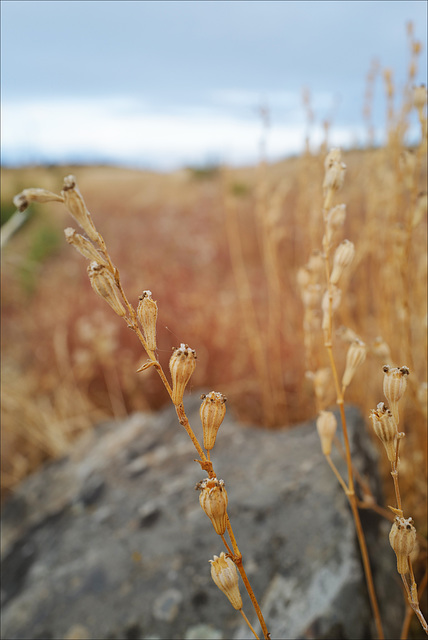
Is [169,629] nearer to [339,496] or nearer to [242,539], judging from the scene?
[242,539]

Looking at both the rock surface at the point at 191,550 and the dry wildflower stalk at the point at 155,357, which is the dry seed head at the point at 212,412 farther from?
the rock surface at the point at 191,550

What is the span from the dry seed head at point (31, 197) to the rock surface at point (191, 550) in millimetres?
785

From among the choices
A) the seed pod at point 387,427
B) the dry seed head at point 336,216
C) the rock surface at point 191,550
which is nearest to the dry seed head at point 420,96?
the dry seed head at point 336,216

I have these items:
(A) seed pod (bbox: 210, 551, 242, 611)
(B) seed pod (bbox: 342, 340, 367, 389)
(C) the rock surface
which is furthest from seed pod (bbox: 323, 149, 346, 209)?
(C) the rock surface

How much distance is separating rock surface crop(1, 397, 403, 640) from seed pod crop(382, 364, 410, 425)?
1.74ft

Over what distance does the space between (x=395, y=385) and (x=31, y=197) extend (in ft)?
1.28

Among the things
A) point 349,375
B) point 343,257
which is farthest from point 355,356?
point 343,257

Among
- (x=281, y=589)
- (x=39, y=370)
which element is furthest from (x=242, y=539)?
(x=39, y=370)

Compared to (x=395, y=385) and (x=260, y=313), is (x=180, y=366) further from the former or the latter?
(x=260, y=313)

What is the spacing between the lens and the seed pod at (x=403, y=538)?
0.47 metres

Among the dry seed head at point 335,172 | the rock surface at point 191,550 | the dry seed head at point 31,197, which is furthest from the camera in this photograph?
the rock surface at point 191,550

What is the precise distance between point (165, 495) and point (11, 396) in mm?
1012

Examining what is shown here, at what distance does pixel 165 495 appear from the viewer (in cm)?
122

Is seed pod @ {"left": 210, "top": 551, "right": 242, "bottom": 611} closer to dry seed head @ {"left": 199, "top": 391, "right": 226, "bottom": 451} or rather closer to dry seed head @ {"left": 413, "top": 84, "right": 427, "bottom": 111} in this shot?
dry seed head @ {"left": 199, "top": 391, "right": 226, "bottom": 451}
